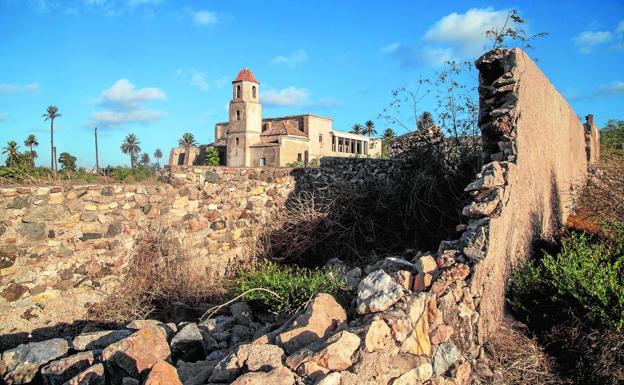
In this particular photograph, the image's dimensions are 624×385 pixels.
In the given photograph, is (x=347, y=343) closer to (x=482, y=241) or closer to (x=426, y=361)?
(x=426, y=361)

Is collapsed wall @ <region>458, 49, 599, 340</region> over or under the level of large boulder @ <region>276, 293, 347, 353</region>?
over

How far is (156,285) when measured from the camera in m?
6.32

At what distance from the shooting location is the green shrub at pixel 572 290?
4.05 meters

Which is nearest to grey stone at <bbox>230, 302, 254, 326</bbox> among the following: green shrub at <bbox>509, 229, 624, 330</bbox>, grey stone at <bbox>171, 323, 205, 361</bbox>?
grey stone at <bbox>171, 323, 205, 361</bbox>

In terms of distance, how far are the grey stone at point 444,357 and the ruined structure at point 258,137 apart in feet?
108

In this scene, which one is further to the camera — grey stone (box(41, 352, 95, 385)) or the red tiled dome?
the red tiled dome

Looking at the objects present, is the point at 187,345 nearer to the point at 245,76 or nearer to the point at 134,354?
the point at 134,354

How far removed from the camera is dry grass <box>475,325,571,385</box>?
3812 mm

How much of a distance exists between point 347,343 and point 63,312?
4.31 m

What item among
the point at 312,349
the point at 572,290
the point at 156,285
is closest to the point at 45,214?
the point at 156,285

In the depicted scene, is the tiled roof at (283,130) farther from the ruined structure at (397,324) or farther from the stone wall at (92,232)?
the ruined structure at (397,324)

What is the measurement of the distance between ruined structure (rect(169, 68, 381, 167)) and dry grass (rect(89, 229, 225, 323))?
29.7m

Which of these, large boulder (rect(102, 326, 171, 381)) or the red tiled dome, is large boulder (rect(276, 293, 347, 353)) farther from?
the red tiled dome

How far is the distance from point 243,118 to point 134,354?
126 ft
